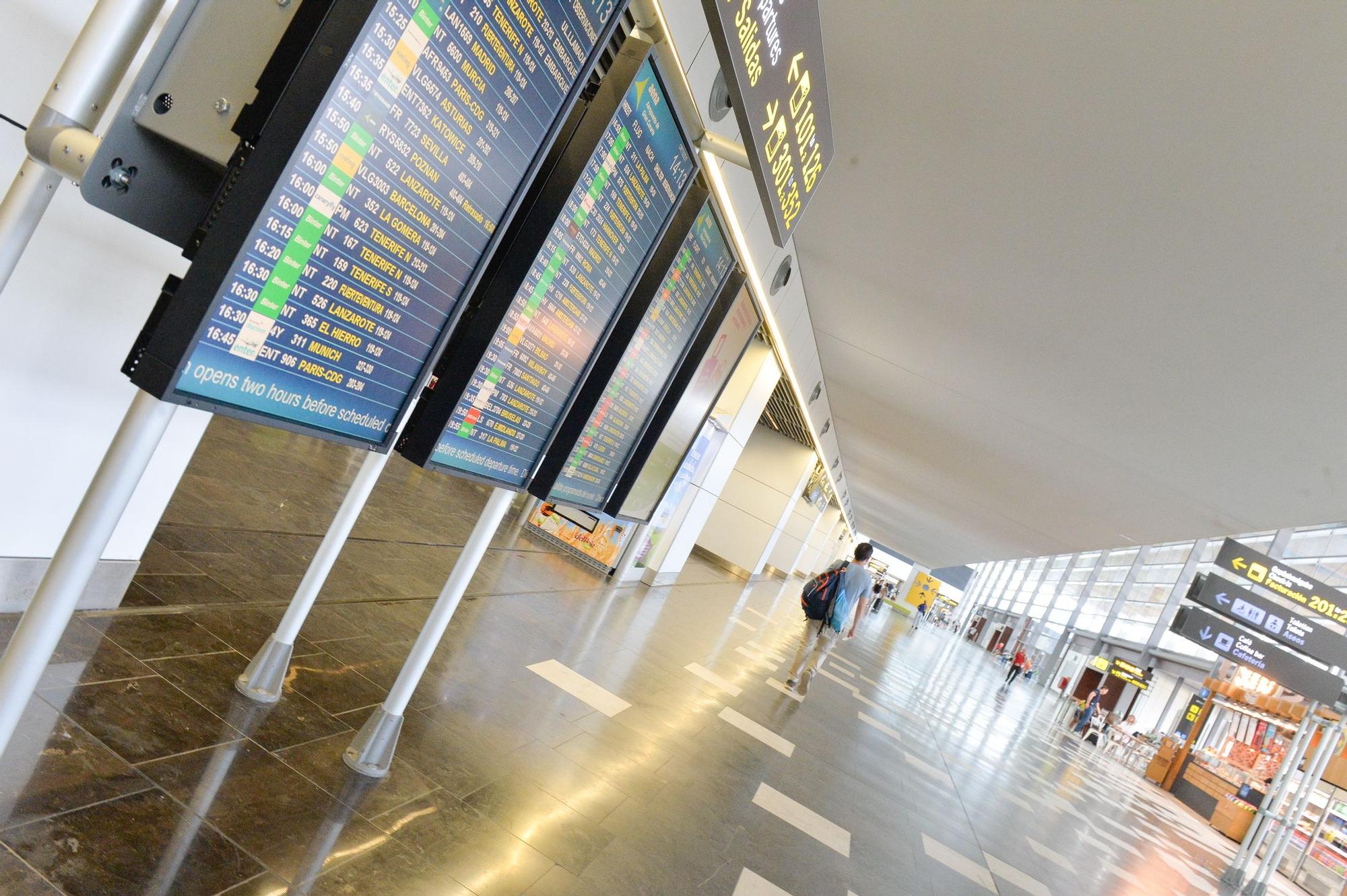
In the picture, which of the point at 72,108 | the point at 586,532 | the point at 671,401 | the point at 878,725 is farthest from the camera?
the point at 586,532

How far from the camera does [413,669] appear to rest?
10.9ft

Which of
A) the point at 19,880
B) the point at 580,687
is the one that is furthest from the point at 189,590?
the point at 580,687

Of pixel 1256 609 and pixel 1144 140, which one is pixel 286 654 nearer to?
pixel 1144 140

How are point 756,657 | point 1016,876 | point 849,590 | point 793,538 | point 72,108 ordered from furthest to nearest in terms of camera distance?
point 793,538 → point 756,657 → point 849,590 → point 1016,876 → point 72,108

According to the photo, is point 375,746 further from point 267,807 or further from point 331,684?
point 331,684

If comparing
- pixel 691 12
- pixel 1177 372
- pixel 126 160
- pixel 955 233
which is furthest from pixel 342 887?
pixel 1177 372

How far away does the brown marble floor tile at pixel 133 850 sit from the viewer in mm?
2000

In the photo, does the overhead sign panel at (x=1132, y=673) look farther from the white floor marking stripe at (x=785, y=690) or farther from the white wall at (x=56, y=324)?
the white wall at (x=56, y=324)

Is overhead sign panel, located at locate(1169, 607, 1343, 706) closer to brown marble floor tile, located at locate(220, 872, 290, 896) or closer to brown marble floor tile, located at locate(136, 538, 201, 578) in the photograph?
brown marble floor tile, located at locate(136, 538, 201, 578)

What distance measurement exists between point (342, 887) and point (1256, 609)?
12.1 meters

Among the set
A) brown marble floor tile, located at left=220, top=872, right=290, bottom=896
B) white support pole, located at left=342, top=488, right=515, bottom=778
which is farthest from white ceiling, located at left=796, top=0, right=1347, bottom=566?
brown marble floor tile, located at left=220, top=872, right=290, bottom=896

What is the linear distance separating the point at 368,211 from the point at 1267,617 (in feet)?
41.3

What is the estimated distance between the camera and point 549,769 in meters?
3.92

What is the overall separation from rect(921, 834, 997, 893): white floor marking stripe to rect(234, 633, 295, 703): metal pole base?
4.11 m
